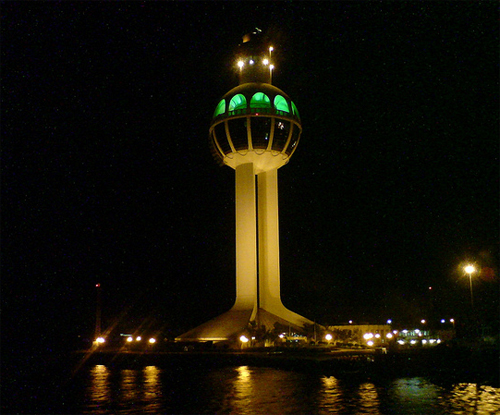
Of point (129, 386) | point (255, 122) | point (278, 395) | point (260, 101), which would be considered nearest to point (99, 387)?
point (129, 386)

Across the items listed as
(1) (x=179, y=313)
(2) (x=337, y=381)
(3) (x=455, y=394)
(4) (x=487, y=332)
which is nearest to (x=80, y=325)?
(1) (x=179, y=313)

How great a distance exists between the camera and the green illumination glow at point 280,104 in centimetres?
3925

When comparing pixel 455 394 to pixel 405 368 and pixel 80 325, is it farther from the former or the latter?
pixel 80 325

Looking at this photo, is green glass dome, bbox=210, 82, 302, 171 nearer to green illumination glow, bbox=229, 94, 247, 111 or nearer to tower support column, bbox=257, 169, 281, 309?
green illumination glow, bbox=229, 94, 247, 111

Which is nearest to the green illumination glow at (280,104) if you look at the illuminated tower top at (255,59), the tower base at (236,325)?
the illuminated tower top at (255,59)

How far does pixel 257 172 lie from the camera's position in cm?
4156

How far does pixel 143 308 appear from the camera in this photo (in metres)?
52.6

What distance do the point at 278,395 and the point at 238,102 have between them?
2801cm

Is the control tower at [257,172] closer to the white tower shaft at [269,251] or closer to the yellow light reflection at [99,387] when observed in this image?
the white tower shaft at [269,251]

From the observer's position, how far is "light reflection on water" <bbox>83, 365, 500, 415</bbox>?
1188 cm

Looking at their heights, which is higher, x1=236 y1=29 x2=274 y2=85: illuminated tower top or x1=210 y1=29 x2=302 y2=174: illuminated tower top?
x1=236 y1=29 x2=274 y2=85: illuminated tower top

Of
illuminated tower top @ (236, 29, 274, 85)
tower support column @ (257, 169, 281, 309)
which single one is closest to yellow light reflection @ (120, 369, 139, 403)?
tower support column @ (257, 169, 281, 309)

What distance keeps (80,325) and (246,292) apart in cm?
2608

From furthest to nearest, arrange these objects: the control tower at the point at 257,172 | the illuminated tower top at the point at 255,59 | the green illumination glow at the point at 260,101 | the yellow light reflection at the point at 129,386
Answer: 1. the illuminated tower top at the point at 255,59
2. the green illumination glow at the point at 260,101
3. the control tower at the point at 257,172
4. the yellow light reflection at the point at 129,386
